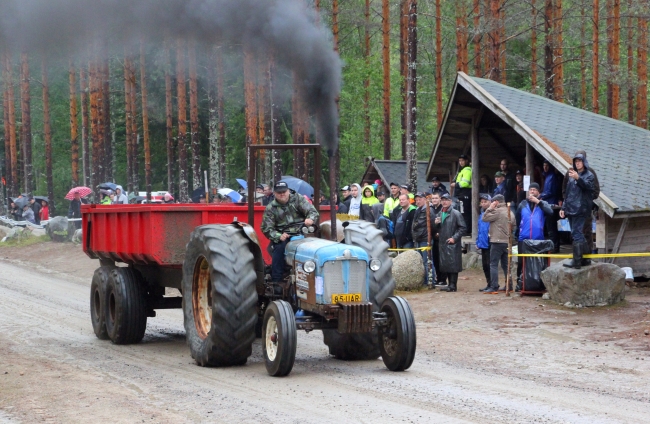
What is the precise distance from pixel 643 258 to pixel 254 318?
30.1 feet

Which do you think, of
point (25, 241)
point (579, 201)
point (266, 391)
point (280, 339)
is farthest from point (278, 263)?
point (25, 241)

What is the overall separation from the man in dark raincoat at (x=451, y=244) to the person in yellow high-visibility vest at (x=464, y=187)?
150 inches

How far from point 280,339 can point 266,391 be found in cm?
62

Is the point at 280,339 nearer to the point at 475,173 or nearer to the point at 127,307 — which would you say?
the point at 127,307

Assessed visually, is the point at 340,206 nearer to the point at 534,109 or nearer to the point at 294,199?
the point at 534,109

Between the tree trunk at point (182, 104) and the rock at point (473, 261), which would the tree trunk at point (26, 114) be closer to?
the tree trunk at point (182, 104)

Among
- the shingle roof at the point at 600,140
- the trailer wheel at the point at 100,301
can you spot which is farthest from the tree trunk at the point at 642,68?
the trailer wheel at the point at 100,301

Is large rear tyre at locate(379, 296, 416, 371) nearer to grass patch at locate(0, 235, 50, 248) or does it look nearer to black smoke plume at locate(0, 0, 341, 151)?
black smoke plume at locate(0, 0, 341, 151)

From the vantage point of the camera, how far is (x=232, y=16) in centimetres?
1227

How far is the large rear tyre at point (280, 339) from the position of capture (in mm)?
8734

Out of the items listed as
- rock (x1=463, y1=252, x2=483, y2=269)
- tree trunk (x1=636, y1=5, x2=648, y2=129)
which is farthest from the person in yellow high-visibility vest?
tree trunk (x1=636, y1=5, x2=648, y2=129)

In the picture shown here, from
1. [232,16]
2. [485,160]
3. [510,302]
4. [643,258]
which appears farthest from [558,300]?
[485,160]

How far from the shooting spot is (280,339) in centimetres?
875

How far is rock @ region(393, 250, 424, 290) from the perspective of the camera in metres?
16.7
